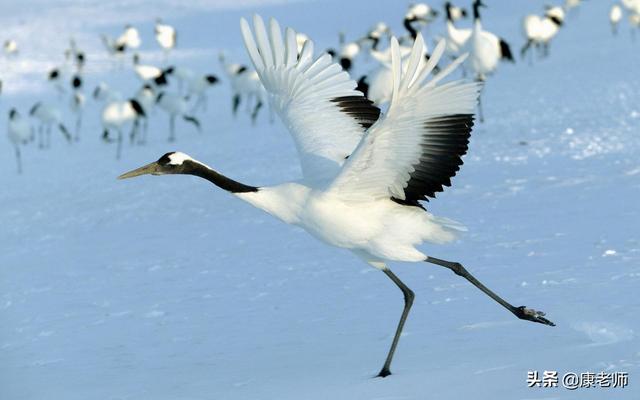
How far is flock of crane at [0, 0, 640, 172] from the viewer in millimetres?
14953

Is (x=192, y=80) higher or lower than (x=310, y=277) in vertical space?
higher

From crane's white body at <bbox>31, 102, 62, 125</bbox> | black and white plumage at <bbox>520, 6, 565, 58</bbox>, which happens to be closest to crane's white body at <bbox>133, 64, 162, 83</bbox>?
crane's white body at <bbox>31, 102, 62, 125</bbox>

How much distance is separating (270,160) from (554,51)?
8630 mm

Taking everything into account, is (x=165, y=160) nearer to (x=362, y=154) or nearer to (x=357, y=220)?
(x=357, y=220)

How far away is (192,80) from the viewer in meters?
20.5

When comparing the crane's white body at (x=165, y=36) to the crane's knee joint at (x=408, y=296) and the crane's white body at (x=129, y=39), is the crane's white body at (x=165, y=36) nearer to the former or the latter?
the crane's white body at (x=129, y=39)

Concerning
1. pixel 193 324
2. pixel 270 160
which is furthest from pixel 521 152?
pixel 193 324

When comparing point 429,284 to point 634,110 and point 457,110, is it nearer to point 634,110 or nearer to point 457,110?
point 457,110

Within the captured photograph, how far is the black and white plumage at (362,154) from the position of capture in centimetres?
441

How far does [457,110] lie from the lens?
4.51 meters

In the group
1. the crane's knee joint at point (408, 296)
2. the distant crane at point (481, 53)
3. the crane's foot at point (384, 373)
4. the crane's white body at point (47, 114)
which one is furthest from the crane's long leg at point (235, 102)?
the crane's foot at point (384, 373)

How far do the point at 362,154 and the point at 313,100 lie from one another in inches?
46.0

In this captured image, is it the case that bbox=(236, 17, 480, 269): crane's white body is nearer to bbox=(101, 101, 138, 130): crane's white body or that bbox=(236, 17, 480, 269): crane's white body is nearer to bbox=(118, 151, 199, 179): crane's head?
bbox=(118, 151, 199, 179): crane's head

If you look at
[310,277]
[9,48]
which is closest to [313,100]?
[310,277]
